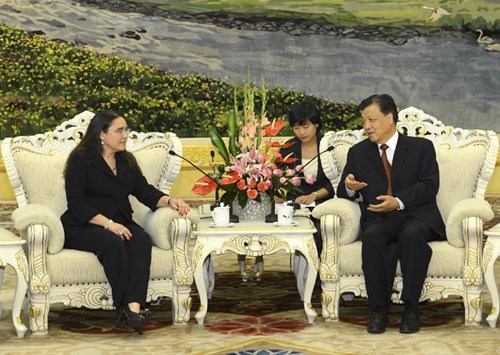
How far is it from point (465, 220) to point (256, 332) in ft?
4.40

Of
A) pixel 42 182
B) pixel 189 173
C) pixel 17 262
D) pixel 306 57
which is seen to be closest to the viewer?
pixel 17 262

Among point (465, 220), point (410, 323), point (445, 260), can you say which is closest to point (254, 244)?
point (410, 323)

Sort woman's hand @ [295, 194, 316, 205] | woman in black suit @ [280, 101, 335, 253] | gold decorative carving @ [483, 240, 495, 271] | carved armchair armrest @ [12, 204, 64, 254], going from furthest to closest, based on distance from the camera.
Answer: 1. woman in black suit @ [280, 101, 335, 253]
2. woman's hand @ [295, 194, 316, 205]
3. gold decorative carving @ [483, 240, 495, 271]
4. carved armchair armrest @ [12, 204, 64, 254]

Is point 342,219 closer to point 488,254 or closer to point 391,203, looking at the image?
point 391,203

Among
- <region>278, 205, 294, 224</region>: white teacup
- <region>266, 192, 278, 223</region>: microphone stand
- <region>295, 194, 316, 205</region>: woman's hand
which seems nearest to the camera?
<region>278, 205, 294, 224</region>: white teacup

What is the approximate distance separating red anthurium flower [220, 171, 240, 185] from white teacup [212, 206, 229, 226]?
0.17 m

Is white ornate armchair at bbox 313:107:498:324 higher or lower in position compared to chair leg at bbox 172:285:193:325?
higher

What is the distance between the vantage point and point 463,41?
38.9 ft

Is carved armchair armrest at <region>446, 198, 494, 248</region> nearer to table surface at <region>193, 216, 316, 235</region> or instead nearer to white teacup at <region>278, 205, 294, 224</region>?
table surface at <region>193, 216, 316, 235</region>

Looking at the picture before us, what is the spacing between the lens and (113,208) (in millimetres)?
5602

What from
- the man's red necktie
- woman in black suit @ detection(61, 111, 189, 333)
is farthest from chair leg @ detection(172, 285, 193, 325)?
the man's red necktie

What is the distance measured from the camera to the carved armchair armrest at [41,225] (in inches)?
205

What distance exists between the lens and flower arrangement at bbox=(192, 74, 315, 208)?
559 cm

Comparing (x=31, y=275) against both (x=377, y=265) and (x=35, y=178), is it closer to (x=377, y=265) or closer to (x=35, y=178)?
(x=35, y=178)
